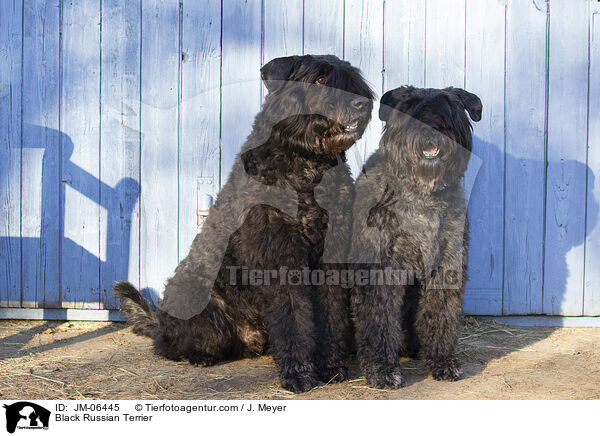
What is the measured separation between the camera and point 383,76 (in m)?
4.31

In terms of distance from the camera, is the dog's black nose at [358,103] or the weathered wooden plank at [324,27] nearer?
the dog's black nose at [358,103]

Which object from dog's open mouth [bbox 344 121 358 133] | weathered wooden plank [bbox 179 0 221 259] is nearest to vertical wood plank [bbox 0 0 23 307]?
weathered wooden plank [bbox 179 0 221 259]

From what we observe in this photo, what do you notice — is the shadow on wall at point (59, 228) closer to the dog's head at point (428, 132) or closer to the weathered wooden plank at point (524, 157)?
the dog's head at point (428, 132)

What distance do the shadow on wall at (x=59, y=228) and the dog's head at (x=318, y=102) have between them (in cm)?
197

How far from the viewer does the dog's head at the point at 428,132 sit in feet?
9.80

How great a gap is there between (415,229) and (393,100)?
0.78m

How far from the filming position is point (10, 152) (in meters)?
4.38

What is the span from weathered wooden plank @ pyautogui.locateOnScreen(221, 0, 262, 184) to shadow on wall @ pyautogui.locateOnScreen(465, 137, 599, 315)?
189 cm

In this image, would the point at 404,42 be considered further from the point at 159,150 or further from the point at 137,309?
the point at 137,309

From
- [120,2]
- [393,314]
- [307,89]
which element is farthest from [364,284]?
[120,2]
